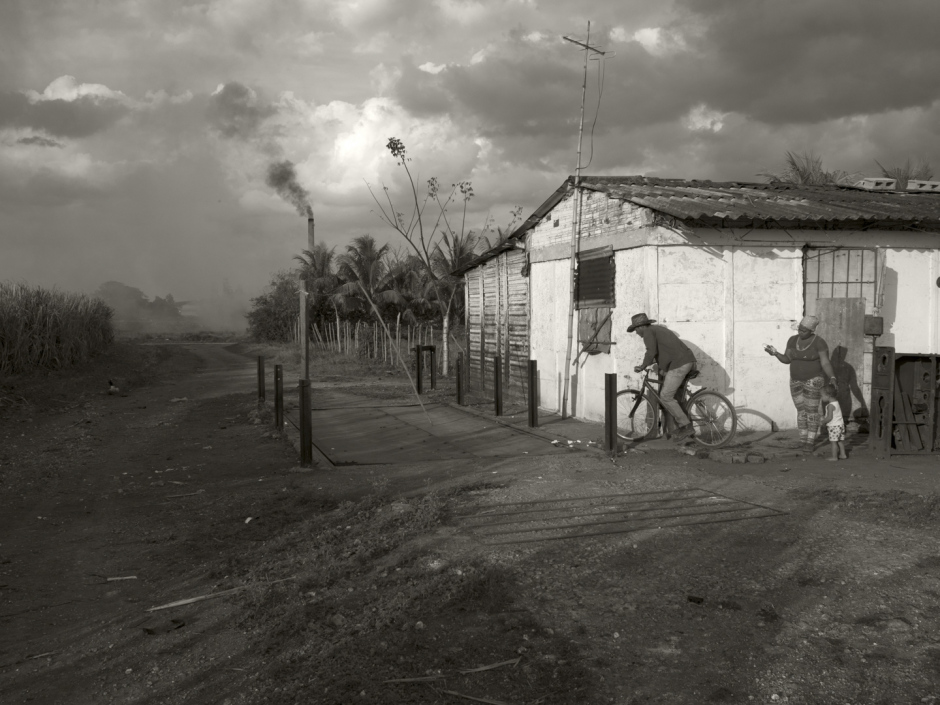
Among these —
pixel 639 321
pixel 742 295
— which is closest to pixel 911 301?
pixel 742 295

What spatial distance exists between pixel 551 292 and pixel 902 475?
690 centimetres

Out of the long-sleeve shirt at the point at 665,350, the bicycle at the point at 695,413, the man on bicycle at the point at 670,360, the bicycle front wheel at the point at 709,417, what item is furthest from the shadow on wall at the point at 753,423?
the long-sleeve shirt at the point at 665,350

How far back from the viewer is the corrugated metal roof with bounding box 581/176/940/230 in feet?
35.6

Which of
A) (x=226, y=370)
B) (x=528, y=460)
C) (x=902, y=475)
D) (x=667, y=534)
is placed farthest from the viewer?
(x=226, y=370)

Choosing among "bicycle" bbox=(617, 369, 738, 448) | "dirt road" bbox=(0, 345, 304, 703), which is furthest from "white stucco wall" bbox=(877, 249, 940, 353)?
"dirt road" bbox=(0, 345, 304, 703)

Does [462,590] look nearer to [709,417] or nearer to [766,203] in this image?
[709,417]

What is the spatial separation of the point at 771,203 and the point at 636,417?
3842mm

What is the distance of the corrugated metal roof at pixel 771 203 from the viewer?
10844 millimetres

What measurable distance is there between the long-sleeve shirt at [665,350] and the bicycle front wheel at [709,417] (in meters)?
0.54

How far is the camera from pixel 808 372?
9789 mm

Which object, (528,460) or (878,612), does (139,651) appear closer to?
(878,612)

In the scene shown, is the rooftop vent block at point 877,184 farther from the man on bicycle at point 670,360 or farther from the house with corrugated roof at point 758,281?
the man on bicycle at point 670,360

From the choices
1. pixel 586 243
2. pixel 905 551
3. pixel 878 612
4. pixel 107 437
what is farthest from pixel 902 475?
pixel 107 437

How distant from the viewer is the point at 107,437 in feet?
42.8
